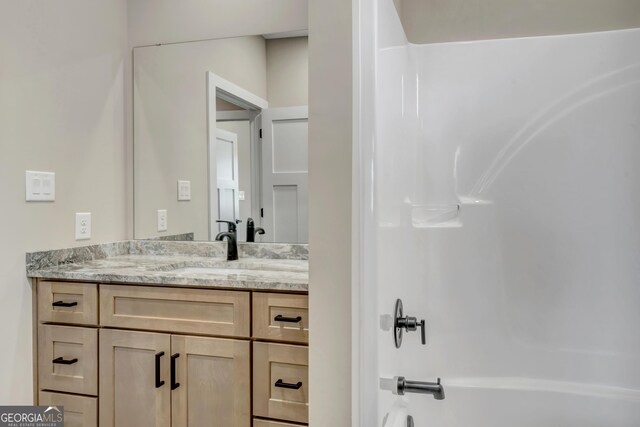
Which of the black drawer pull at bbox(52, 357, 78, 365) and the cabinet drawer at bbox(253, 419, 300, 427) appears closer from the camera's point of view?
the cabinet drawer at bbox(253, 419, 300, 427)

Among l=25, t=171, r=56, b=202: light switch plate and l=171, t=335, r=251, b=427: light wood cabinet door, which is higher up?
l=25, t=171, r=56, b=202: light switch plate

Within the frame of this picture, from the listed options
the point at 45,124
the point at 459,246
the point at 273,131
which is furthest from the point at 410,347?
the point at 45,124

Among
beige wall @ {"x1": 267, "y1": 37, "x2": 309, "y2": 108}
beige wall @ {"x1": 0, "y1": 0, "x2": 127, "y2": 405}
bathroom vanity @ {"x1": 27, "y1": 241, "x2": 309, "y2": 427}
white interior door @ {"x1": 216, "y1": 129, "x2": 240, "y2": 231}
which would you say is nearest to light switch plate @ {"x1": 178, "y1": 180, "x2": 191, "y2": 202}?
white interior door @ {"x1": 216, "y1": 129, "x2": 240, "y2": 231}

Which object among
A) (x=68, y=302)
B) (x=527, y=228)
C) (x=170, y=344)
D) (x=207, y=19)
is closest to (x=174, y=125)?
(x=207, y=19)

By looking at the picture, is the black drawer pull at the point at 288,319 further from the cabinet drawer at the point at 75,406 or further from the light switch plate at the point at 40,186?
the light switch plate at the point at 40,186

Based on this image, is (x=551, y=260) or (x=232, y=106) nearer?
(x=551, y=260)

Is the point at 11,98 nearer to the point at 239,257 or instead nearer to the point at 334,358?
the point at 239,257

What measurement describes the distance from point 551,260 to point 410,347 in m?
0.70

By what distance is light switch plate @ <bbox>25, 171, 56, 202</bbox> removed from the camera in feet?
5.73

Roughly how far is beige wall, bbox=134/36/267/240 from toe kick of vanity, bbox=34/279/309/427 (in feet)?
2.07

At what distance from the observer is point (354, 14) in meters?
0.85

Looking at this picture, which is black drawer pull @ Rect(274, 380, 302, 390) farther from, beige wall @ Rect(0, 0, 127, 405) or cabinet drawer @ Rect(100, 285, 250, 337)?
beige wall @ Rect(0, 0, 127, 405)

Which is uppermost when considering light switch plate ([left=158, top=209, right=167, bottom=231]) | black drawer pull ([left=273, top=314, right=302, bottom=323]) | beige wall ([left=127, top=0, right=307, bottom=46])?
beige wall ([left=127, top=0, right=307, bottom=46])

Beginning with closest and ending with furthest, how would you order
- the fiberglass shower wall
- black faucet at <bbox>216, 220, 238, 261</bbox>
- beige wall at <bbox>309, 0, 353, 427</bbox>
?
beige wall at <bbox>309, 0, 353, 427</bbox> → the fiberglass shower wall → black faucet at <bbox>216, 220, 238, 261</bbox>
